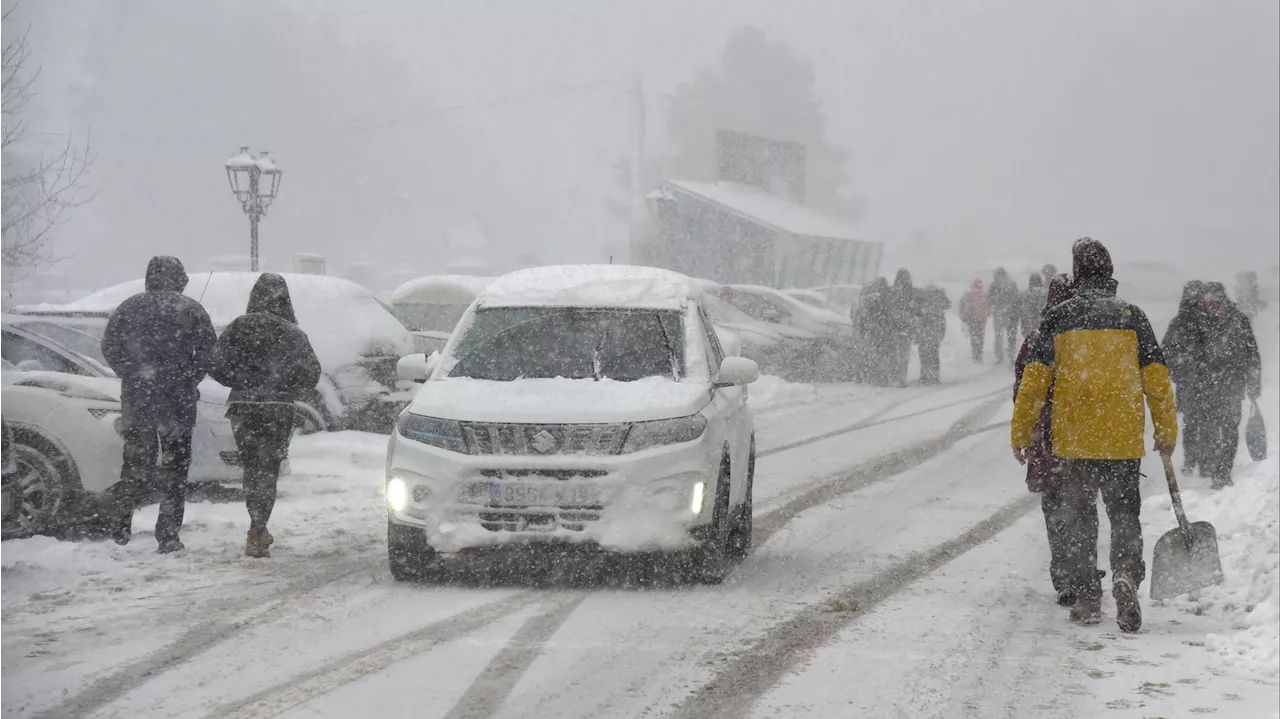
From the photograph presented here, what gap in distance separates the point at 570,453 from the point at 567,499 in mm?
230

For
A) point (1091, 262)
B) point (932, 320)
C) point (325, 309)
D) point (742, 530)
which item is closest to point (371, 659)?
point (742, 530)

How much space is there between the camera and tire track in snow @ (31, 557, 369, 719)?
16.4ft

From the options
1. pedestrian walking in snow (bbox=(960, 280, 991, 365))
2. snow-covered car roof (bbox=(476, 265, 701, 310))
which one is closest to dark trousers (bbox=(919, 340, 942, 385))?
pedestrian walking in snow (bbox=(960, 280, 991, 365))

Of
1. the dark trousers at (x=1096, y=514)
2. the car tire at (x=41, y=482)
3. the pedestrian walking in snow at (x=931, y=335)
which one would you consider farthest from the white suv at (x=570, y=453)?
the pedestrian walking in snow at (x=931, y=335)

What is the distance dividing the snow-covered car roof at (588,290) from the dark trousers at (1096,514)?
105 inches

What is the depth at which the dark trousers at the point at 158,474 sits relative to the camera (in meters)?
8.31

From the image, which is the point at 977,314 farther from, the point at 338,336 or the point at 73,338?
the point at 73,338

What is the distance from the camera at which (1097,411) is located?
21.2 ft

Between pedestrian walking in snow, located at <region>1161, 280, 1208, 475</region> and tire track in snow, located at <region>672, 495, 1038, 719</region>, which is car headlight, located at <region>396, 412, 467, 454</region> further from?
pedestrian walking in snow, located at <region>1161, 280, 1208, 475</region>

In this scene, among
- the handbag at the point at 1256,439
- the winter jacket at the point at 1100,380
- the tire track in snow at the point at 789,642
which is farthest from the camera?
the handbag at the point at 1256,439

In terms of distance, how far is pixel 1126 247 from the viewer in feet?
287

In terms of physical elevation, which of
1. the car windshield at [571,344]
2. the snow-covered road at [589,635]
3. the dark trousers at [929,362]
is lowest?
the dark trousers at [929,362]

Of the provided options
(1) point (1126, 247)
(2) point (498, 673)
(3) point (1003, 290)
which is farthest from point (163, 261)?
(1) point (1126, 247)

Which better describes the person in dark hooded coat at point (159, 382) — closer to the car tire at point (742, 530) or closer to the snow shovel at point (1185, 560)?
the car tire at point (742, 530)
